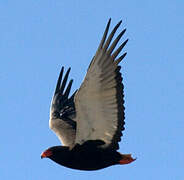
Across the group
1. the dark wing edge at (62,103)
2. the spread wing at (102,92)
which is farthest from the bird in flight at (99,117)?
the dark wing edge at (62,103)

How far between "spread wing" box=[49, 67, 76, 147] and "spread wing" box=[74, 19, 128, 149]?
1.37 metres

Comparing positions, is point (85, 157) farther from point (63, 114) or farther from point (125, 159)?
point (63, 114)

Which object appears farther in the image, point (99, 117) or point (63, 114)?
point (63, 114)

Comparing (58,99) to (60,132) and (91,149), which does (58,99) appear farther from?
(91,149)

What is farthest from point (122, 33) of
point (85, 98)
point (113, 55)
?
point (85, 98)

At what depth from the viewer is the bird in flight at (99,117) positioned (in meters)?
16.4

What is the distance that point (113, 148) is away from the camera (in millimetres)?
17141

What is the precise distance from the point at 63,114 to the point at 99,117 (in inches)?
156

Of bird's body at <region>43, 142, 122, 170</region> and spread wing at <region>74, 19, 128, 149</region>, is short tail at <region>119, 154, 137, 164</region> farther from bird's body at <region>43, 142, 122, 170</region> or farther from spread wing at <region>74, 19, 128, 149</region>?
spread wing at <region>74, 19, 128, 149</region>

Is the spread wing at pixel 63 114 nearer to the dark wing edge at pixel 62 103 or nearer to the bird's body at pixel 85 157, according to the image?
the dark wing edge at pixel 62 103

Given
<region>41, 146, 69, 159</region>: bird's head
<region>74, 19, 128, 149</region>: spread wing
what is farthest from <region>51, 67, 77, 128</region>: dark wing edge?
<region>74, 19, 128, 149</region>: spread wing

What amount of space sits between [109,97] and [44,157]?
7.23 ft

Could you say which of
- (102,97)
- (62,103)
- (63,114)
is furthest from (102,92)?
(62,103)

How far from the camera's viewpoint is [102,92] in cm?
1656
